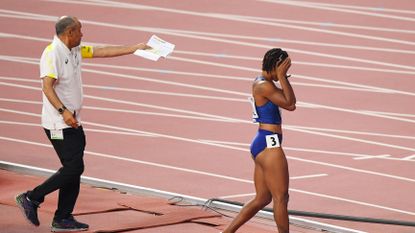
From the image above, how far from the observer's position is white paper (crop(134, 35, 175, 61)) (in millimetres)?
11109

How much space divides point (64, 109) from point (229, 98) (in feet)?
20.1

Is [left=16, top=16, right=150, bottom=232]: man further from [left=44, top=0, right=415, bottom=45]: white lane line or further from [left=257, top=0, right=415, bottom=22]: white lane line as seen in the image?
[left=257, top=0, right=415, bottom=22]: white lane line

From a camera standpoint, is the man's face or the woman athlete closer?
the woman athlete

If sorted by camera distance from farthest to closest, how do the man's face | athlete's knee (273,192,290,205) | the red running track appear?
the red running track → the man's face → athlete's knee (273,192,290,205)

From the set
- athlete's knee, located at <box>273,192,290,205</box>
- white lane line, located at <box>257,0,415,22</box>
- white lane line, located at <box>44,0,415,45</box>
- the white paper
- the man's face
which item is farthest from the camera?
white lane line, located at <box>257,0,415,22</box>

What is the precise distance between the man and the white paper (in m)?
0.56

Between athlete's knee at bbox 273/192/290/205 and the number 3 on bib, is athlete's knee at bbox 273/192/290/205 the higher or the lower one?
the lower one

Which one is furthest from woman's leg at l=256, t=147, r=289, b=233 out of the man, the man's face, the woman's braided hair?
the man's face

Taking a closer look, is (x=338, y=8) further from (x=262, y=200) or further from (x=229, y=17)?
(x=262, y=200)

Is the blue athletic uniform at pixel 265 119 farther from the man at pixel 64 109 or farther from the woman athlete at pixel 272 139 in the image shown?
the man at pixel 64 109

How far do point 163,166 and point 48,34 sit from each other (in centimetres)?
591

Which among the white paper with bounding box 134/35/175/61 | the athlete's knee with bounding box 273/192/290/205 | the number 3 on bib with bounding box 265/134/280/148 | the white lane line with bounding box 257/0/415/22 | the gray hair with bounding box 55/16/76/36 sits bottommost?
the athlete's knee with bounding box 273/192/290/205

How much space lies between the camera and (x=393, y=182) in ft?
44.2

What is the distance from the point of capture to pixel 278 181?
10391 mm
